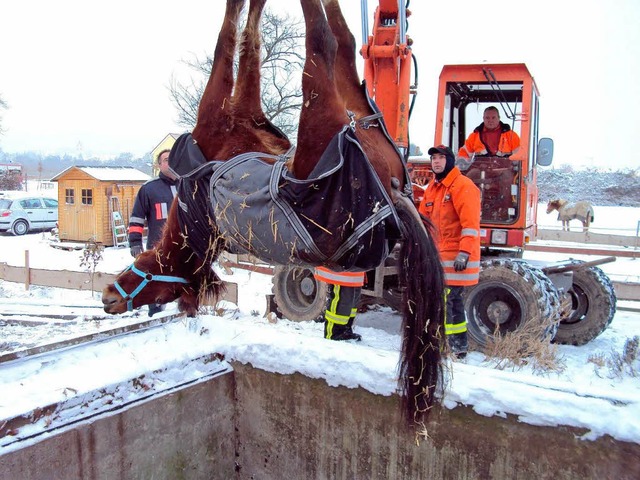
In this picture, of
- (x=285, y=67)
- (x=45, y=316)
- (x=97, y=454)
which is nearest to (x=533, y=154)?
A: (x=97, y=454)

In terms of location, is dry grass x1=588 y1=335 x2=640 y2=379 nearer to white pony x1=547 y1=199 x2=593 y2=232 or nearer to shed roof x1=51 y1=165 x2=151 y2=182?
shed roof x1=51 y1=165 x2=151 y2=182

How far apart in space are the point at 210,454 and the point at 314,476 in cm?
61

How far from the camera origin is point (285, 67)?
15266 millimetres

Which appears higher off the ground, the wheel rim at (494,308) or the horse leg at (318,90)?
the horse leg at (318,90)

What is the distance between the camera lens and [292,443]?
2.82m

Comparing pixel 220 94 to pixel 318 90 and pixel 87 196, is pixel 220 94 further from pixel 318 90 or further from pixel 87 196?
pixel 87 196

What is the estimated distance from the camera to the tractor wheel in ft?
22.7

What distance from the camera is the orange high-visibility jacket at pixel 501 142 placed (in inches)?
241

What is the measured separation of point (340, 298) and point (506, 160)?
273 centimetres

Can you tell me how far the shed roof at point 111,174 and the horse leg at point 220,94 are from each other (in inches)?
703

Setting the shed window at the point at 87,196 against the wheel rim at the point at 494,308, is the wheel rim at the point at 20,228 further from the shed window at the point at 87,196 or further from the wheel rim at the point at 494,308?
the wheel rim at the point at 494,308

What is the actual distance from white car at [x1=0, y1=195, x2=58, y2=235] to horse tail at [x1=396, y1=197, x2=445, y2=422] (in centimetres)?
2414

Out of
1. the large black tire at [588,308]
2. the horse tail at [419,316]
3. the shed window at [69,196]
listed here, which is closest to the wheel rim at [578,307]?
the large black tire at [588,308]

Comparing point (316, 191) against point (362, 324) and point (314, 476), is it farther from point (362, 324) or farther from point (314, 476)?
point (362, 324)
